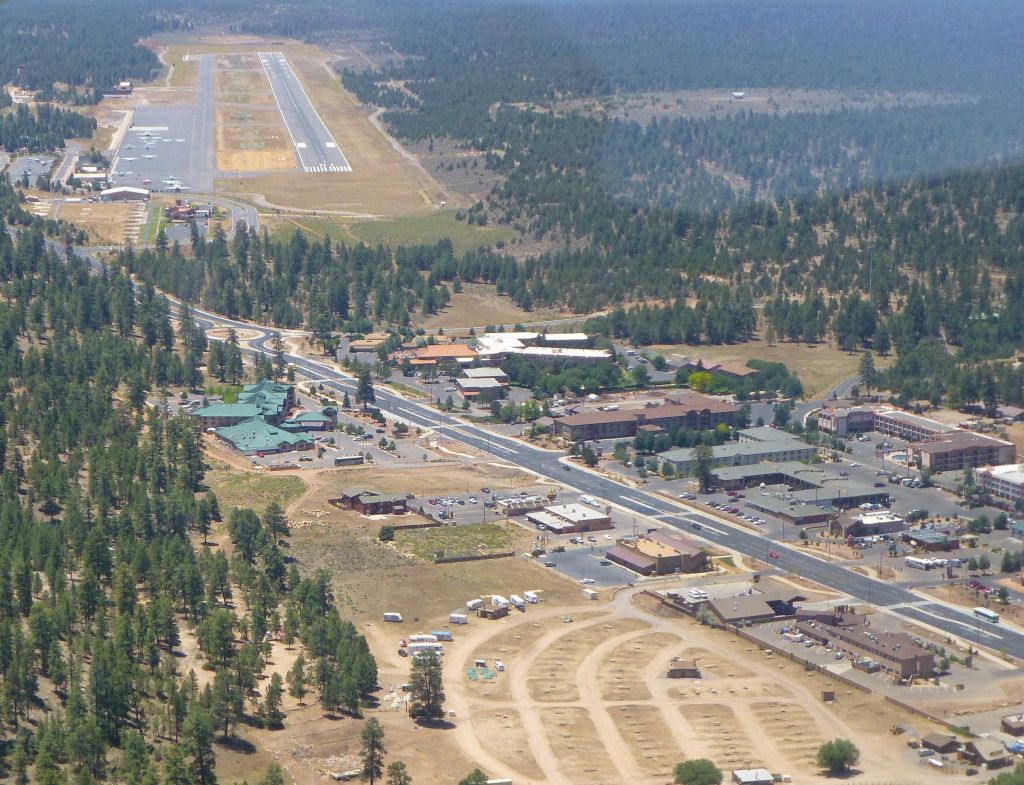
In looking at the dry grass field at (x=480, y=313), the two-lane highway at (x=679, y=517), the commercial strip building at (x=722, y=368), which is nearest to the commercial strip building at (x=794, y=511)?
the two-lane highway at (x=679, y=517)

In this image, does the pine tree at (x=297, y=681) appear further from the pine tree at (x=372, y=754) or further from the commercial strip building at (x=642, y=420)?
the commercial strip building at (x=642, y=420)

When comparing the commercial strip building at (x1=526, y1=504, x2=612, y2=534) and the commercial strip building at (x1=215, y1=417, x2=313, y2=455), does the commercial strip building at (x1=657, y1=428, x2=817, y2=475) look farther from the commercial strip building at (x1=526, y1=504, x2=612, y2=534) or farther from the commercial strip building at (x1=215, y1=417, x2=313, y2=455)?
the commercial strip building at (x1=215, y1=417, x2=313, y2=455)

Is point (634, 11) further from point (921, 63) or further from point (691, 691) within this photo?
point (691, 691)

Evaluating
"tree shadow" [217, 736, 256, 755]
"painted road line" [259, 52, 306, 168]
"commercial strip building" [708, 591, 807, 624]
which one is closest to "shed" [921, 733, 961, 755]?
"commercial strip building" [708, 591, 807, 624]

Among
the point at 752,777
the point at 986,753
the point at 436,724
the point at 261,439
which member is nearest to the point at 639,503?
the point at 261,439

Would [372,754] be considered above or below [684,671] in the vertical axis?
above

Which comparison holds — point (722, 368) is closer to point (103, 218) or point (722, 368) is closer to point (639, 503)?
point (639, 503)

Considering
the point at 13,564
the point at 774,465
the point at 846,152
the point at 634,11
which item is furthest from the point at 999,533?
the point at 634,11
